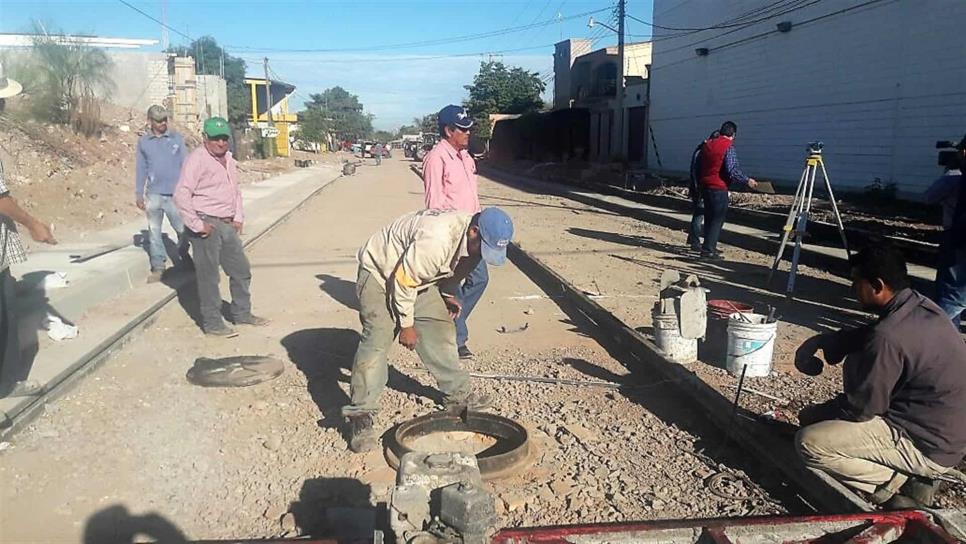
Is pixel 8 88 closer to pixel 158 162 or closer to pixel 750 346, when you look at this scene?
pixel 158 162

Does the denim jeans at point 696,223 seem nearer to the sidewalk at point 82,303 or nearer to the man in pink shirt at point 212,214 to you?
the man in pink shirt at point 212,214

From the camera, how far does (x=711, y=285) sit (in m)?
9.13

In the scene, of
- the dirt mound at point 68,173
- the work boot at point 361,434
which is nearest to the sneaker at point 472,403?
the work boot at point 361,434

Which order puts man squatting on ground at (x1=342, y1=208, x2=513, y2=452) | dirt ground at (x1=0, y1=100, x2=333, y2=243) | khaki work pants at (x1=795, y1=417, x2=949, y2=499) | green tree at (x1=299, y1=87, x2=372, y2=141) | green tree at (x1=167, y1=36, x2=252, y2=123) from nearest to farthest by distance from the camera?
khaki work pants at (x1=795, y1=417, x2=949, y2=499) < man squatting on ground at (x1=342, y1=208, x2=513, y2=452) < dirt ground at (x1=0, y1=100, x2=333, y2=243) < green tree at (x1=167, y1=36, x2=252, y2=123) < green tree at (x1=299, y1=87, x2=372, y2=141)

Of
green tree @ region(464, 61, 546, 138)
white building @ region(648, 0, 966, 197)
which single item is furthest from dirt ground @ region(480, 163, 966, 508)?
green tree @ region(464, 61, 546, 138)

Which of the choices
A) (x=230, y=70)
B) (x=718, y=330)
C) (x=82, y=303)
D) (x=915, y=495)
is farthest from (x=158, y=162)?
(x=230, y=70)

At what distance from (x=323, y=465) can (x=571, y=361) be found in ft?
8.58

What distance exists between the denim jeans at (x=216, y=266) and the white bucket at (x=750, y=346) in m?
4.19

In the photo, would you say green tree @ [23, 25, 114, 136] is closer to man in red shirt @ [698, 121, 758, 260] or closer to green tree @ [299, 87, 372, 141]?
man in red shirt @ [698, 121, 758, 260]

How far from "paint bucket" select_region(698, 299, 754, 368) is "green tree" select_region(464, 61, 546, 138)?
201 ft

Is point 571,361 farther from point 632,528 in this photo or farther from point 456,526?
point 456,526

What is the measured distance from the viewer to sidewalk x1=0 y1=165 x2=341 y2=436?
5.51m

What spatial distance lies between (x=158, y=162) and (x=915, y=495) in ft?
25.7

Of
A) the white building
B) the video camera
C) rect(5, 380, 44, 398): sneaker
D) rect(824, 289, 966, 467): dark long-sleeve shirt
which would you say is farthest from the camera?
the white building
